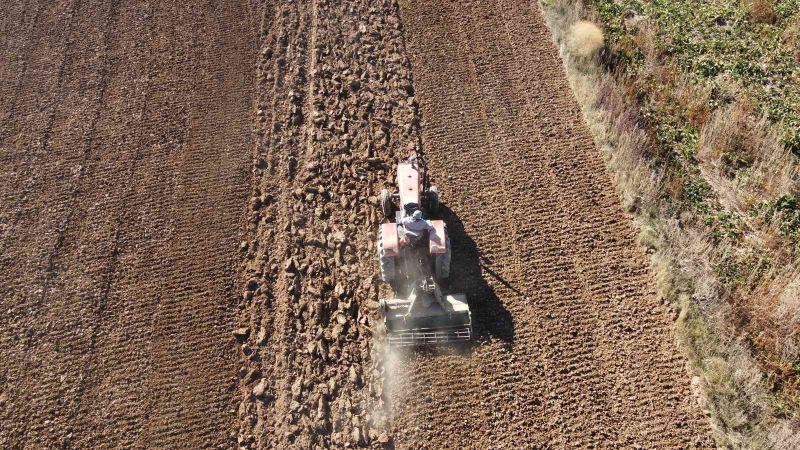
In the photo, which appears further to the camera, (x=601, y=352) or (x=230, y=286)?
(x=230, y=286)

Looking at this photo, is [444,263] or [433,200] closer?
[444,263]

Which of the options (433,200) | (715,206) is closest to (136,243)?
(433,200)

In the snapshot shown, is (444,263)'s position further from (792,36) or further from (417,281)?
(792,36)

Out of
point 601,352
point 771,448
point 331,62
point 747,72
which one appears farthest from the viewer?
point 331,62

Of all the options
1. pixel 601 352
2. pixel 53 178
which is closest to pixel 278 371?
pixel 601 352

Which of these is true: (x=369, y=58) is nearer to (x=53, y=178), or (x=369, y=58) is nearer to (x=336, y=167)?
(x=336, y=167)

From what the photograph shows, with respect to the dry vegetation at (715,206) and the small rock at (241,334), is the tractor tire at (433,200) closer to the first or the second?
the dry vegetation at (715,206)

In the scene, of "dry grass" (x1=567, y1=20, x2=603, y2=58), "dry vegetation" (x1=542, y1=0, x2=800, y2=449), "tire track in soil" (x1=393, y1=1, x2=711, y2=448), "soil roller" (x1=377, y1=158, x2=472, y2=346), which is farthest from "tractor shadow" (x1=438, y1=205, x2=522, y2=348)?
"dry grass" (x1=567, y1=20, x2=603, y2=58)
